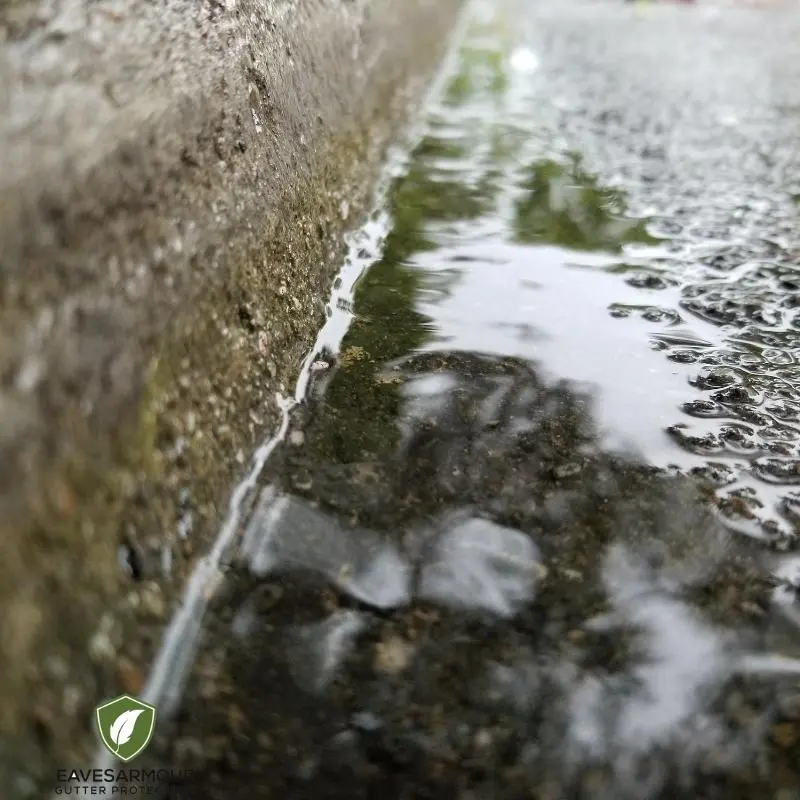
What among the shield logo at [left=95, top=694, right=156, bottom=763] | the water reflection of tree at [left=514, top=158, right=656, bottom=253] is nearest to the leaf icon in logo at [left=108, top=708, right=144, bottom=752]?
the shield logo at [left=95, top=694, right=156, bottom=763]

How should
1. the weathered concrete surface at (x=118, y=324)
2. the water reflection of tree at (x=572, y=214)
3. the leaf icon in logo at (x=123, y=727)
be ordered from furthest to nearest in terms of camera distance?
the water reflection of tree at (x=572, y=214) < the leaf icon in logo at (x=123, y=727) < the weathered concrete surface at (x=118, y=324)

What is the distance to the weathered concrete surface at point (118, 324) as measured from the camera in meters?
0.83

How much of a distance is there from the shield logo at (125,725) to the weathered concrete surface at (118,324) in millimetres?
22

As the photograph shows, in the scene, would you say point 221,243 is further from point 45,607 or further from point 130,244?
point 45,607

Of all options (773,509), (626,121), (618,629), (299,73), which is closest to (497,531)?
(618,629)

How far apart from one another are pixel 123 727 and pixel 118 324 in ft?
1.75

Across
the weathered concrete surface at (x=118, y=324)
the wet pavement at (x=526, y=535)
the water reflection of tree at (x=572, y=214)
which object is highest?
the weathered concrete surface at (x=118, y=324)

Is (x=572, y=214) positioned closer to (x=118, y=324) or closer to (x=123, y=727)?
(x=118, y=324)

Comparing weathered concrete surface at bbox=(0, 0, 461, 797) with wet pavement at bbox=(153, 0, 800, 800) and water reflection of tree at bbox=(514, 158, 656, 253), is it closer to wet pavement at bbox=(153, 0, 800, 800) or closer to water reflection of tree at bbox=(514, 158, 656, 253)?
wet pavement at bbox=(153, 0, 800, 800)

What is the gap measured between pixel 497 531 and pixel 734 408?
65cm

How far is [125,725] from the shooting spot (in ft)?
3.14

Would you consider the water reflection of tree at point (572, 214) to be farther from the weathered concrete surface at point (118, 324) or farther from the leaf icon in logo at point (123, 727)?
the leaf icon in logo at point (123, 727)

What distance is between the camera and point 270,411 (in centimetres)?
149

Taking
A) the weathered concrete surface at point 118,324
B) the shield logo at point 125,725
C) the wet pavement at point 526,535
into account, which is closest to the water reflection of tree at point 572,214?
the wet pavement at point 526,535
